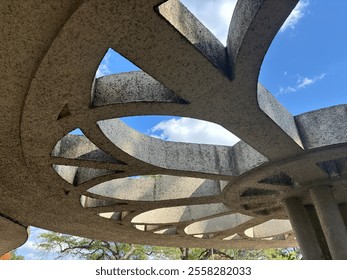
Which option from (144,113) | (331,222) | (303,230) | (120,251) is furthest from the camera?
(120,251)

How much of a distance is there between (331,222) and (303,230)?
5.93 ft

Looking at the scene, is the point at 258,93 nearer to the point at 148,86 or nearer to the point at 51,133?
the point at 148,86

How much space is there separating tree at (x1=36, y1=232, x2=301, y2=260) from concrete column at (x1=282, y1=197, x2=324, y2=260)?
83.0 ft

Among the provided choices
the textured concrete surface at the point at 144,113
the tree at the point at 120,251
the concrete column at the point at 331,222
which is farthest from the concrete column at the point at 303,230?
the tree at the point at 120,251

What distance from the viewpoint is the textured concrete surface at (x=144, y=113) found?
5.48 metres

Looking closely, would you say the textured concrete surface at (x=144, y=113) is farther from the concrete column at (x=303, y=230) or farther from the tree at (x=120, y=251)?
the tree at (x=120, y=251)

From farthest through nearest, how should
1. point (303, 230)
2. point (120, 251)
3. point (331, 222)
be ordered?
1. point (120, 251)
2. point (303, 230)
3. point (331, 222)

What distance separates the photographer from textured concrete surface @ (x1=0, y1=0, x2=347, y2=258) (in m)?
5.48

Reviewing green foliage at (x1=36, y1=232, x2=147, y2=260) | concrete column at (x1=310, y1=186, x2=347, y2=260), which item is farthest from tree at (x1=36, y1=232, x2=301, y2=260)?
concrete column at (x1=310, y1=186, x2=347, y2=260)

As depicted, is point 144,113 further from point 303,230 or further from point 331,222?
point 303,230

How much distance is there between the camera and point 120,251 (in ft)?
124

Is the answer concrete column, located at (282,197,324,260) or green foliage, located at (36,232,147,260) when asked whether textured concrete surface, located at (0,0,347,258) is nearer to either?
concrete column, located at (282,197,324,260)

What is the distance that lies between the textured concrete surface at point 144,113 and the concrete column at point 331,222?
5cm

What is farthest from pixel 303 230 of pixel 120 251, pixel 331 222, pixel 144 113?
pixel 120 251
